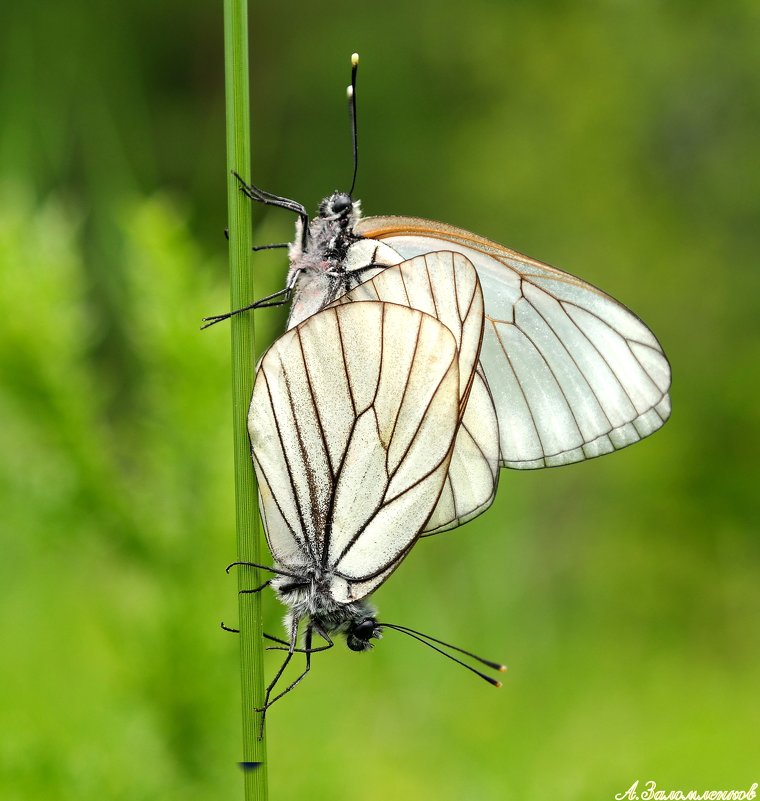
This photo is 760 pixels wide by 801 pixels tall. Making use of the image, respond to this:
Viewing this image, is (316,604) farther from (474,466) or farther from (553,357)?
(553,357)

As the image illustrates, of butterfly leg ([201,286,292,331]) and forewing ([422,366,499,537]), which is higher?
butterfly leg ([201,286,292,331])

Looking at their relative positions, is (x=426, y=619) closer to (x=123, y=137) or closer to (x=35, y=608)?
(x=35, y=608)

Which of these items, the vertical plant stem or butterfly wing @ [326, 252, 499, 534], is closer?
the vertical plant stem

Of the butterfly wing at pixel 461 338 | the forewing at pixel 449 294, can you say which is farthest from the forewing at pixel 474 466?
the forewing at pixel 449 294

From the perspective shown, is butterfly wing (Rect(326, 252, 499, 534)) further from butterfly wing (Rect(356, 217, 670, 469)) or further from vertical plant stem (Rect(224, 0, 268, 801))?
vertical plant stem (Rect(224, 0, 268, 801))

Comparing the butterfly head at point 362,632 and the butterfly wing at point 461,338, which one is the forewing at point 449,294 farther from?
the butterfly head at point 362,632

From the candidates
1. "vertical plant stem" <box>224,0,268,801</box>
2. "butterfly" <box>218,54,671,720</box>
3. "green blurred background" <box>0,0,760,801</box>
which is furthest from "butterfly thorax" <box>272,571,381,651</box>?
"green blurred background" <box>0,0,760,801</box>

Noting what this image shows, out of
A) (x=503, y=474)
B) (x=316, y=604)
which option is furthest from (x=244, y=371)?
(x=503, y=474)
